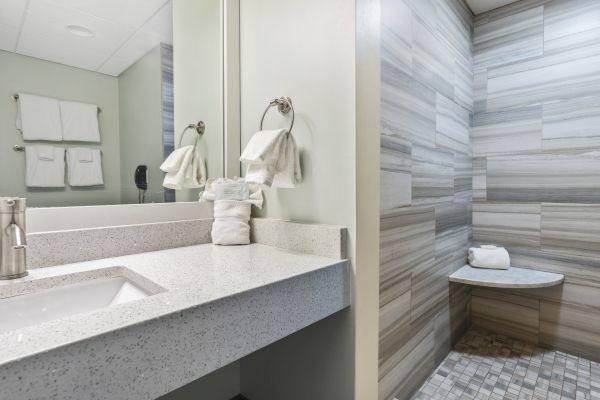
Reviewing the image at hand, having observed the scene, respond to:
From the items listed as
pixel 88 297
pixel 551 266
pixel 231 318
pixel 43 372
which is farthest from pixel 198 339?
pixel 551 266

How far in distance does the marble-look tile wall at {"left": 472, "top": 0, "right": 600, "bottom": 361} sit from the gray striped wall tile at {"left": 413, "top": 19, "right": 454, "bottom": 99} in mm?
A: 481

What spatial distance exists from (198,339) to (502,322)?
2.09m

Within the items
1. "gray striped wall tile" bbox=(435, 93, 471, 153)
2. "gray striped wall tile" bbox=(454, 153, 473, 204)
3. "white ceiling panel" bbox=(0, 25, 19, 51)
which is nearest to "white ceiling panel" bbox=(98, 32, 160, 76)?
"white ceiling panel" bbox=(0, 25, 19, 51)

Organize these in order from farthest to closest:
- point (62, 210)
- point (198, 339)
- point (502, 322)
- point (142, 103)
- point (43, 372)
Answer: point (502, 322)
point (142, 103)
point (62, 210)
point (198, 339)
point (43, 372)

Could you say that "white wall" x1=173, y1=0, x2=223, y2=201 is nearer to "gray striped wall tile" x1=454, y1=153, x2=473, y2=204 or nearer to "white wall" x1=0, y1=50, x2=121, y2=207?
"white wall" x1=0, y1=50, x2=121, y2=207

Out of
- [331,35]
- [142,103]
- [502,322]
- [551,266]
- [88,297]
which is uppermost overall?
[331,35]

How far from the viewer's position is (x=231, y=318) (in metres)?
0.81

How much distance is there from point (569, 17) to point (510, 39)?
0.29 metres

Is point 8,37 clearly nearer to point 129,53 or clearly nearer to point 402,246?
point 129,53

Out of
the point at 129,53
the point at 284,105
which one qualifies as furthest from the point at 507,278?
the point at 129,53

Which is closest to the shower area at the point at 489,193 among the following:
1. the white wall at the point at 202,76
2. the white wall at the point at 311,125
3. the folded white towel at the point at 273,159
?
the white wall at the point at 311,125

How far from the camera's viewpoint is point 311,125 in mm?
1271

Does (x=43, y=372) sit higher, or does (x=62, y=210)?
(x=62, y=210)

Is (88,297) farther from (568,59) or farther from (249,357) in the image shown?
(568,59)
